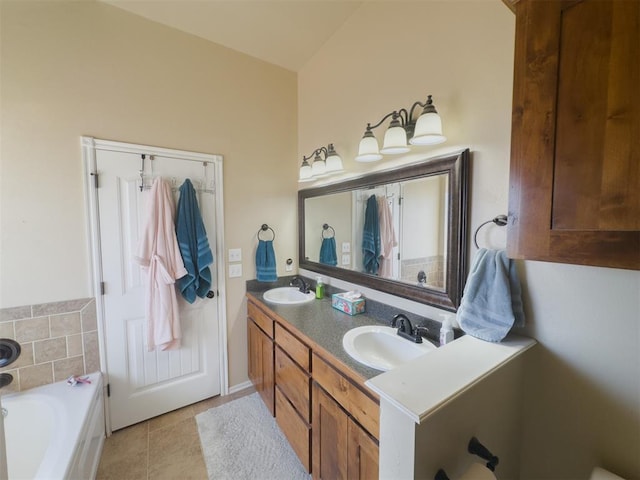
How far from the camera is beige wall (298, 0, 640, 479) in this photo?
89cm

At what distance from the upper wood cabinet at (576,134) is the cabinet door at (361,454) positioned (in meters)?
0.89

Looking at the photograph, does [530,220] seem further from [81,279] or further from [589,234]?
[81,279]

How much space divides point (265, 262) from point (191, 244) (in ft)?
2.11

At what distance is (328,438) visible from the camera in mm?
1271

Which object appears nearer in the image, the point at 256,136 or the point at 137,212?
the point at 137,212

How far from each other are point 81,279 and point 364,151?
6.74 ft

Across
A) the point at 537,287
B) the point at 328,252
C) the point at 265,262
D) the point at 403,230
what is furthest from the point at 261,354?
the point at 537,287

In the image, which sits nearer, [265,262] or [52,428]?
[52,428]

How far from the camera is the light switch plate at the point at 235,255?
2.27 m

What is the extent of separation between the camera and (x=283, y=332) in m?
1.70

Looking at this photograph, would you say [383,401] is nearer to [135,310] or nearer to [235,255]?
[235,255]

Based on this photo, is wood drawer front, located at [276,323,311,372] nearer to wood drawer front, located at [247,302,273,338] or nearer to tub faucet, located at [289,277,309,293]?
wood drawer front, located at [247,302,273,338]

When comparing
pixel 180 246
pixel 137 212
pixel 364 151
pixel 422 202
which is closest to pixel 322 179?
pixel 364 151

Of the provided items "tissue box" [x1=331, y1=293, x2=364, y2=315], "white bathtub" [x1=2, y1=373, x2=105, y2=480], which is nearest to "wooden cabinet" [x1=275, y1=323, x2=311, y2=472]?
"tissue box" [x1=331, y1=293, x2=364, y2=315]
